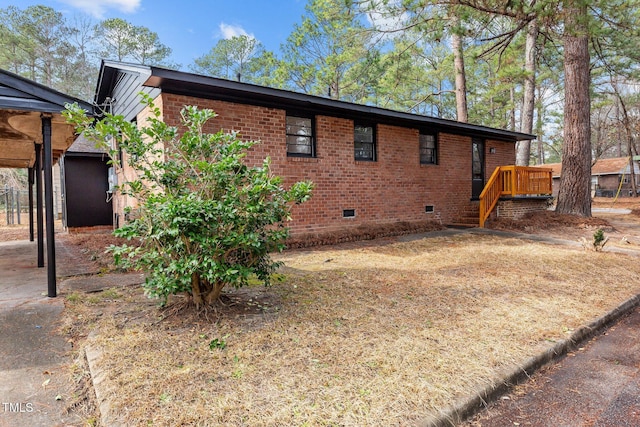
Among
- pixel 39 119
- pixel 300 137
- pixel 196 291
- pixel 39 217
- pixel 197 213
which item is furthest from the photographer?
pixel 300 137

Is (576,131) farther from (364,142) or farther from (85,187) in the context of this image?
(85,187)

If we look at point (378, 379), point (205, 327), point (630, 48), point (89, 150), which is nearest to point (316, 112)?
point (205, 327)

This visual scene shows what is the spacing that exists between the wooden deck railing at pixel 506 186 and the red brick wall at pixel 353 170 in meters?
0.85

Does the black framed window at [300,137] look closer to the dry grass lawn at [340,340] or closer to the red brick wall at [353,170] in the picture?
the red brick wall at [353,170]

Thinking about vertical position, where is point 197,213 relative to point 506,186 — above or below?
below

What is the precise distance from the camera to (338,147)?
8641 mm

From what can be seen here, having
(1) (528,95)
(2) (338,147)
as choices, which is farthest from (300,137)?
(1) (528,95)

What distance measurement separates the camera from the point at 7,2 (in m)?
21.5

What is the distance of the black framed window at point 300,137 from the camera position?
8078mm

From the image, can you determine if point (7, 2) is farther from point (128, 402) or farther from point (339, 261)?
point (128, 402)

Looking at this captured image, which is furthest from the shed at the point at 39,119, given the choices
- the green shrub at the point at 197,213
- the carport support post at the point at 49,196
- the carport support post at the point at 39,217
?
the green shrub at the point at 197,213

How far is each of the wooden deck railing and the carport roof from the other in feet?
33.2

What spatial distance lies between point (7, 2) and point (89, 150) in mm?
18379

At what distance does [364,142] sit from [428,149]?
264cm
